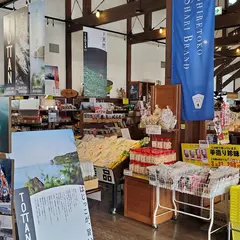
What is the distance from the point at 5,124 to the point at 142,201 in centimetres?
247

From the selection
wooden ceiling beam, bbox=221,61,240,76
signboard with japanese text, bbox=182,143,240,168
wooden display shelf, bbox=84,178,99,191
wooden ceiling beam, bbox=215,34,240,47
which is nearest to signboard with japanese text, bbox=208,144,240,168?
signboard with japanese text, bbox=182,143,240,168

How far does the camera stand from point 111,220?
4.29m

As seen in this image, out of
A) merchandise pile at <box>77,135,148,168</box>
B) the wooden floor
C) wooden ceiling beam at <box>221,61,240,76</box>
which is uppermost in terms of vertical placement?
wooden ceiling beam at <box>221,61,240,76</box>

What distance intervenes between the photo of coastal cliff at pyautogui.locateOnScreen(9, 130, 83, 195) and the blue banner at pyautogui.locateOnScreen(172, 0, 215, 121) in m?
2.19

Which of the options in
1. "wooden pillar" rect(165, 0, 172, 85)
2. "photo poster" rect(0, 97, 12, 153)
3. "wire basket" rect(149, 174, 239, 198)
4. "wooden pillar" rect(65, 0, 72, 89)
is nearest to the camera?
"photo poster" rect(0, 97, 12, 153)

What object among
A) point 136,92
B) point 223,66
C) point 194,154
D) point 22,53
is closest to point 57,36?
point 136,92

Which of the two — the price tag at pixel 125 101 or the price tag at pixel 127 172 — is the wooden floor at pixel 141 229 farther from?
the price tag at pixel 125 101

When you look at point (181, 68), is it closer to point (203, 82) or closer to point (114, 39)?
point (203, 82)

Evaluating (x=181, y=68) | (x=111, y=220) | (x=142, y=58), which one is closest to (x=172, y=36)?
(x=181, y=68)

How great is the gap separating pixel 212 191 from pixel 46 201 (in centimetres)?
169

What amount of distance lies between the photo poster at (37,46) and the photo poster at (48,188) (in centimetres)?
254

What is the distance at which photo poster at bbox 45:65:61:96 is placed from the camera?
32.4ft

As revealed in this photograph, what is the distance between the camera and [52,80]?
395 inches

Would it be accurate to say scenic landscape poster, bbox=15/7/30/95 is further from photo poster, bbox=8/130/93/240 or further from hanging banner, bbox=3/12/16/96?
photo poster, bbox=8/130/93/240
